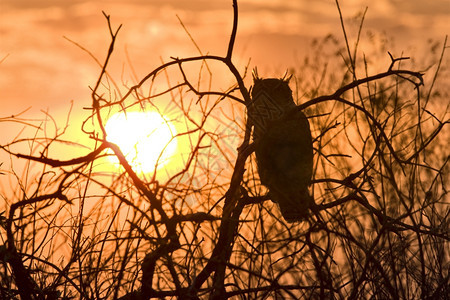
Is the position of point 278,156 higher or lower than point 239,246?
higher

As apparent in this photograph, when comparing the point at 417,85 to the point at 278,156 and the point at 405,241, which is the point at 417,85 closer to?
the point at 405,241

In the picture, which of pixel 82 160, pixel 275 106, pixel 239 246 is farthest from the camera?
pixel 275 106

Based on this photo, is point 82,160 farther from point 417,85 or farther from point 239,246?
point 417,85

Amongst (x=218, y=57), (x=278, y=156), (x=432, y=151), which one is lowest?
(x=218, y=57)

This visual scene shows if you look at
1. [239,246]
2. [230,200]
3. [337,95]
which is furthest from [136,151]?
[337,95]

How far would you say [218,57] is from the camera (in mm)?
2477

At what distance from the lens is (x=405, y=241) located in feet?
8.38

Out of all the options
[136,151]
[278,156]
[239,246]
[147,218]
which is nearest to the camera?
[147,218]

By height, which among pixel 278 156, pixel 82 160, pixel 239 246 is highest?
pixel 278 156

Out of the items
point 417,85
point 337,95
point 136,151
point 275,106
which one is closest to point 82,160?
point 136,151

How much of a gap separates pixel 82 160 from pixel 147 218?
0.46 metres

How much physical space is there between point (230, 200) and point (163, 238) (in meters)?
0.48

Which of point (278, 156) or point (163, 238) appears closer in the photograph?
point (163, 238)

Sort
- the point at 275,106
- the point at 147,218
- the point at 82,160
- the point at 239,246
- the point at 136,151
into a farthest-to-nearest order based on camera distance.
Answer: the point at 275,106
the point at 239,246
the point at 136,151
the point at 82,160
the point at 147,218
